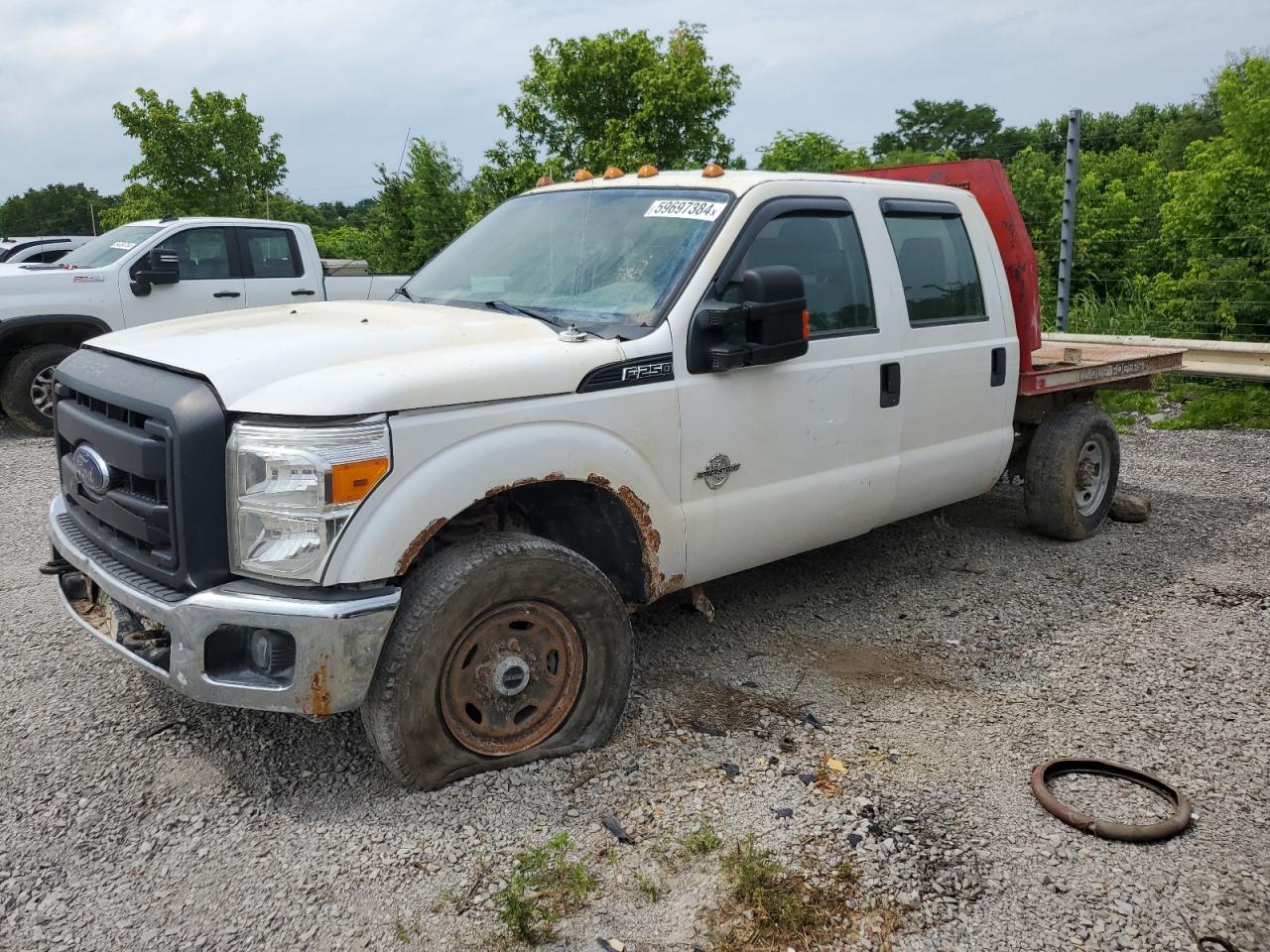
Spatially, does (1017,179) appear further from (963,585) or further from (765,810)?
(765,810)

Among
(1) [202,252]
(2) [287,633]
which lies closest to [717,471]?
(2) [287,633]

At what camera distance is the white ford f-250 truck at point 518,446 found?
312 cm

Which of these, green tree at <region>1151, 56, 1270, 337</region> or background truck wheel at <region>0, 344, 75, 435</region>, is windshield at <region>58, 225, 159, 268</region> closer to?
background truck wheel at <region>0, 344, 75, 435</region>

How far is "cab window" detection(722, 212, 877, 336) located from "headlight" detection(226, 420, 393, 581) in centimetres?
188

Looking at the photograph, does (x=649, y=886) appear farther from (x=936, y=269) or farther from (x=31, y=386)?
(x=31, y=386)

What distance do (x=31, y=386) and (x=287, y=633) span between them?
8.09 metres

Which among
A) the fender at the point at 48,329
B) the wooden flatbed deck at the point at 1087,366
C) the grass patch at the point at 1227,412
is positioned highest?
the fender at the point at 48,329

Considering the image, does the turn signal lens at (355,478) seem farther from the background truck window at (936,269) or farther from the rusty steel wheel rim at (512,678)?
the background truck window at (936,269)

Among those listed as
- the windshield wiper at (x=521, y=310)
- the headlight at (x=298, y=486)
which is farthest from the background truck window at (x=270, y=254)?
the headlight at (x=298, y=486)

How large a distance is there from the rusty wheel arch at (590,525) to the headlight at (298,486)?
533 mm

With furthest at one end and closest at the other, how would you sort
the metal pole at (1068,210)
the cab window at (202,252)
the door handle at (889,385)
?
the cab window at (202,252)
the metal pole at (1068,210)
the door handle at (889,385)

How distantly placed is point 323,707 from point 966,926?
6.27ft

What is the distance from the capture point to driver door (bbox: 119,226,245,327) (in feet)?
34.0

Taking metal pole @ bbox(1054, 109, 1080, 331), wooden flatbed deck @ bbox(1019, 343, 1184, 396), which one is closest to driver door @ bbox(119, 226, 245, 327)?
wooden flatbed deck @ bbox(1019, 343, 1184, 396)
